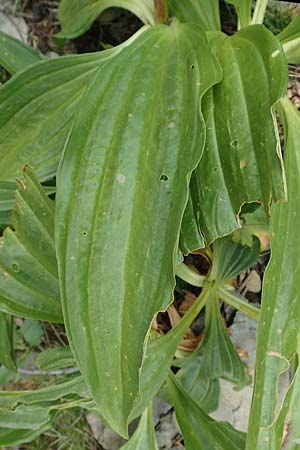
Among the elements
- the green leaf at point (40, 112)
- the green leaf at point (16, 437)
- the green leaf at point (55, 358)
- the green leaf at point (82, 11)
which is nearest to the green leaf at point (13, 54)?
the green leaf at point (82, 11)

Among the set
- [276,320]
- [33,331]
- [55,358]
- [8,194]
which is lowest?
[33,331]

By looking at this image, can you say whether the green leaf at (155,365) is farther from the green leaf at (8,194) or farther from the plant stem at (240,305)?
the green leaf at (8,194)

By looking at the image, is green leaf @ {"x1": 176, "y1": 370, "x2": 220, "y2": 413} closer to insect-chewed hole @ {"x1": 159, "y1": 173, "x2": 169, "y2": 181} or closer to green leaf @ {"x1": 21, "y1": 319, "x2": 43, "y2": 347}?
green leaf @ {"x1": 21, "y1": 319, "x2": 43, "y2": 347}

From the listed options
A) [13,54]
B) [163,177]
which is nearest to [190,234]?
[163,177]

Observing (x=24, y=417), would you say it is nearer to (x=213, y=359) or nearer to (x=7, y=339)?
(x=7, y=339)

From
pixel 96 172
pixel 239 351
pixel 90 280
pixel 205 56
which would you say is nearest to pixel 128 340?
pixel 90 280

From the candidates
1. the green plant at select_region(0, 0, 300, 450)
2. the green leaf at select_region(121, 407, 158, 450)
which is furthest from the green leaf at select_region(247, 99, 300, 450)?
the green leaf at select_region(121, 407, 158, 450)
